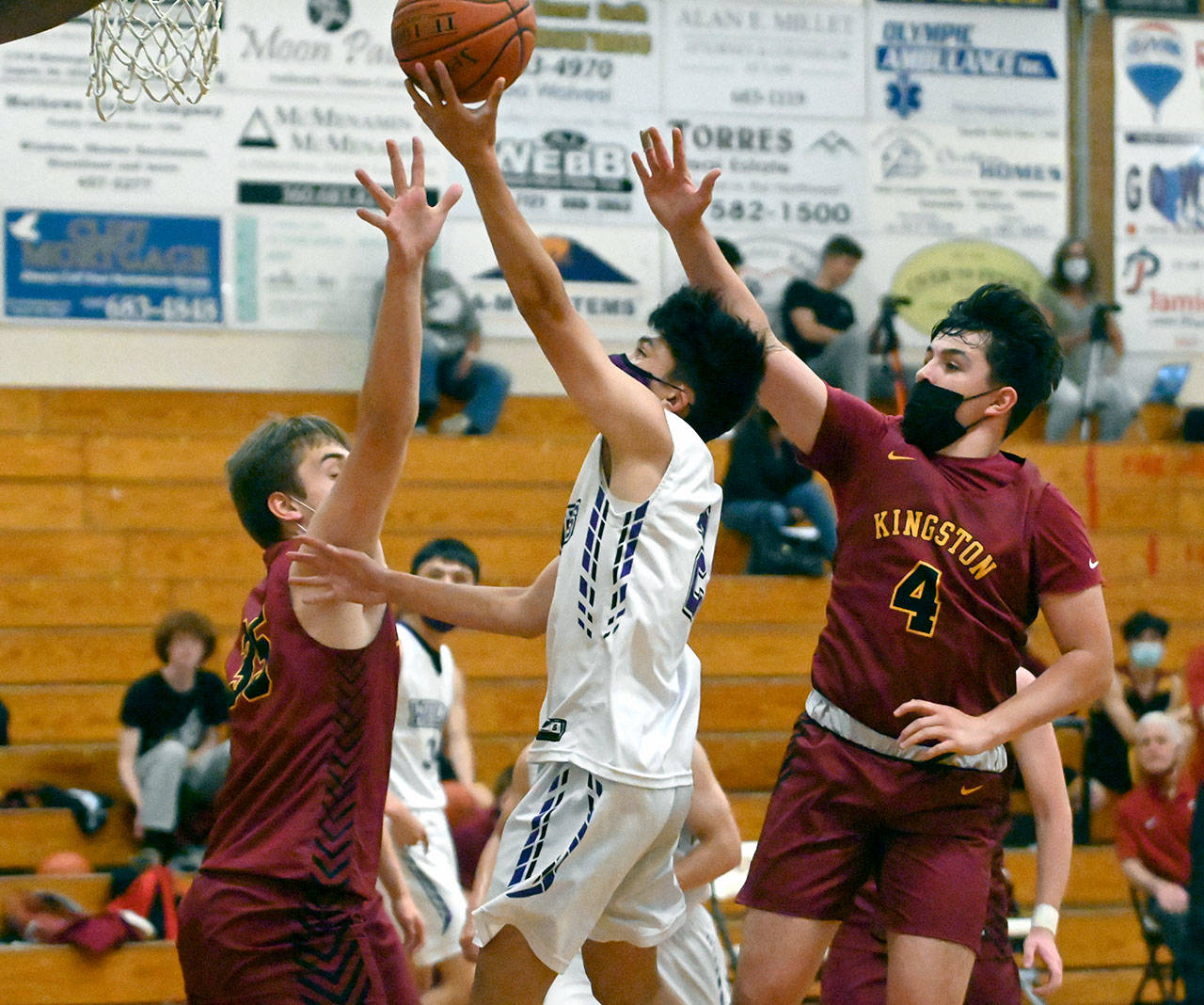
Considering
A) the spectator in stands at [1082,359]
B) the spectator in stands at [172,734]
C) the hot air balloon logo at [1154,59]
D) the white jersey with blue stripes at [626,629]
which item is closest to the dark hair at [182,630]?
the spectator in stands at [172,734]

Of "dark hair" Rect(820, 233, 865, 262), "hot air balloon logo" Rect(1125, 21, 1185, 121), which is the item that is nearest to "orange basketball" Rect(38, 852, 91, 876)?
"dark hair" Rect(820, 233, 865, 262)

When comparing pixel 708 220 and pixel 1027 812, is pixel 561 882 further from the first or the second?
pixel 708 220

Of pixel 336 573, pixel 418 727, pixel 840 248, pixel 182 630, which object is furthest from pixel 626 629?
pixel 840 248

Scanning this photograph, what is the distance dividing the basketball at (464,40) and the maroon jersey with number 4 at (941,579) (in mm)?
1317

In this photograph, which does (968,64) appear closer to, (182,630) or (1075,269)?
(1075,269)

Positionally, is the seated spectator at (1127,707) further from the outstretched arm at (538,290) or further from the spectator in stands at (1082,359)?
the outstretched arm at (538,290)

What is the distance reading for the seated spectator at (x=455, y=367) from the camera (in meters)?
10.1

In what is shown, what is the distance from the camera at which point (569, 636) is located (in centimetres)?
305

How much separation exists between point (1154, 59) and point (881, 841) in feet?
33.9

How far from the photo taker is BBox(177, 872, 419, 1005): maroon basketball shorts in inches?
111

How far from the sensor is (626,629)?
298 centimetres

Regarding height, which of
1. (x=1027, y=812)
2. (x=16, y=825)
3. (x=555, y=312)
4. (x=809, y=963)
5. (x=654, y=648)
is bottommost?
(x=1027, y=812)

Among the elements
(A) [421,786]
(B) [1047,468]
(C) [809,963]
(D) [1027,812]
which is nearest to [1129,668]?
(D) [1027,812]

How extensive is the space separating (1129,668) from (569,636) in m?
6.23
